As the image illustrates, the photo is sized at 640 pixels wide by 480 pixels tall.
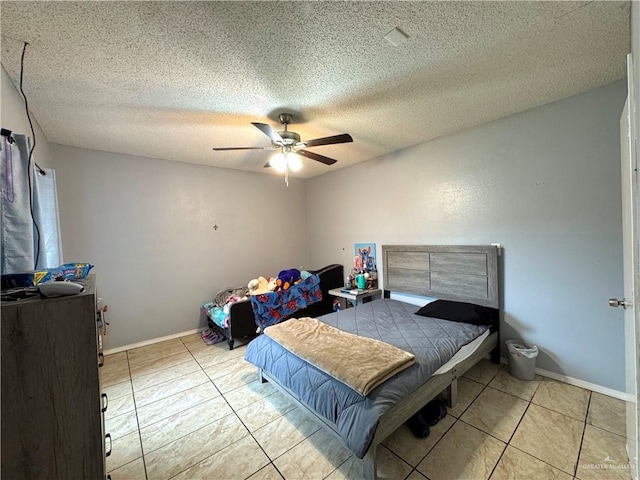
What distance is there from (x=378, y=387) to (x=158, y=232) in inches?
136

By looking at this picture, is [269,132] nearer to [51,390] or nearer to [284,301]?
[51,390]

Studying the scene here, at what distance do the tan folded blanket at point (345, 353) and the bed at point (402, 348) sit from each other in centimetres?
6

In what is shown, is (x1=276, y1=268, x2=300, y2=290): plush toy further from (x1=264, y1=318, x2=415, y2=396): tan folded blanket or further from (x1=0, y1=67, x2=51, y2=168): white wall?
(x1=0, y1=67, x2=51, y2=168): white wall

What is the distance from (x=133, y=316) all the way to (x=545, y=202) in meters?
4.94

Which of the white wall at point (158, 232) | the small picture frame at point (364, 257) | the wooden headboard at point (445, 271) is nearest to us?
the wooden headboard at point (445, 271)

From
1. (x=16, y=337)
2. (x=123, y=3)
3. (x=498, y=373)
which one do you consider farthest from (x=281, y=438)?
(x=123, y=3)

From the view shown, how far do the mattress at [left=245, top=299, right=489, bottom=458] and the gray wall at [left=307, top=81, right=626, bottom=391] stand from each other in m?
0.66

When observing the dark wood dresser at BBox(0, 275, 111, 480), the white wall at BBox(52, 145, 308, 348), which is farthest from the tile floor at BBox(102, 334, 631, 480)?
the white wall at BBox(52, 145, 308, 348)

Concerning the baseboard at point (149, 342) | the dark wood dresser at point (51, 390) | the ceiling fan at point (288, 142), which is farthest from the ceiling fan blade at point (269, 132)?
the baseboard at point (149, 342)

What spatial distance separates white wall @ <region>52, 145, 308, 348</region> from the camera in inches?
121

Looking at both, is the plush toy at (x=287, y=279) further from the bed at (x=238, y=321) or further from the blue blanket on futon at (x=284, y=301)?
the bed at (x=238, y=321)

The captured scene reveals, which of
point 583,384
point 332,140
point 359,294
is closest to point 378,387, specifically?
point 332,140

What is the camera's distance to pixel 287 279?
11.9 ft

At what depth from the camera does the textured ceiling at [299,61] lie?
1303 millimetres
